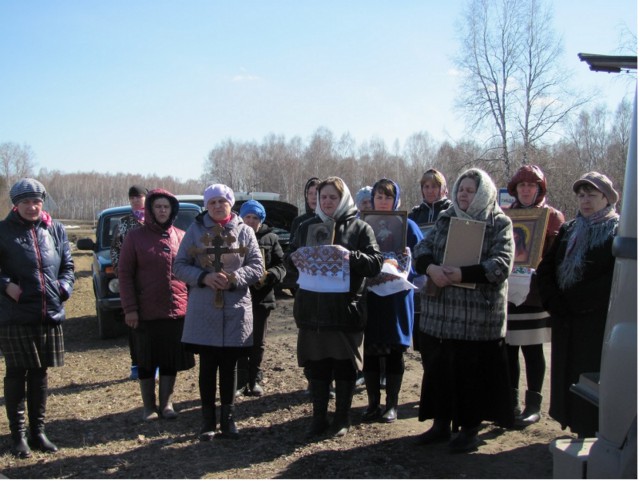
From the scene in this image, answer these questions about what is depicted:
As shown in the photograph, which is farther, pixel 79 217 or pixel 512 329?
pixel 79 217

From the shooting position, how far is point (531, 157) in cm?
Answer: 2812

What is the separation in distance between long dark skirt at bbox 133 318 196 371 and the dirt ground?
0.55 metres

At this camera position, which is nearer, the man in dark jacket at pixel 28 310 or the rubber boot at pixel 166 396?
the man in dark jacket at pixel 28 310

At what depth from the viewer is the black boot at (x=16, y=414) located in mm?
4594

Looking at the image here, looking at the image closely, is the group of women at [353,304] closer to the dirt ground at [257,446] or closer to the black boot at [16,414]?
the black boot at [16,414]

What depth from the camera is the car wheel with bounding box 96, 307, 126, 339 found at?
358 inches

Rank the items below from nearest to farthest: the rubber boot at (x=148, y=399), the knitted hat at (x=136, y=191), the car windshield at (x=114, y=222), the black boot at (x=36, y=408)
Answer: the black boot at (x=36, y=408)
the rubber boot at (x=148, y=399)
the knitted hat at (x=136, y=191)
the car windshield at (x=114, y=222)

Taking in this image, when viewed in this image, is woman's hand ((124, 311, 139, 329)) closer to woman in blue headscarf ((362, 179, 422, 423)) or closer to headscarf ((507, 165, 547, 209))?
woman in blue headscarf ((362, 179, 422, 423))

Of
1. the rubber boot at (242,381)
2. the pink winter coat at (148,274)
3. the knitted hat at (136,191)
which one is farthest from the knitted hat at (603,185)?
the knitted hat at (136,191)

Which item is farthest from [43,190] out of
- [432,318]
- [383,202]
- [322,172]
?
[322,172]

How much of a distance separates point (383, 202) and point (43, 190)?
281 cm

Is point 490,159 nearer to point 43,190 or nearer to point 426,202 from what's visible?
point 426,202

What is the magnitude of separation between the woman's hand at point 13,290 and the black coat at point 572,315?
3972mm

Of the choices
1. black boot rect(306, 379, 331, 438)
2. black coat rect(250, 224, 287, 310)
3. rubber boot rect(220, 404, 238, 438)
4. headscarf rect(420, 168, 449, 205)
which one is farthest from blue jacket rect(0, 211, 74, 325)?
headscarf rect(420, 168, 449, 205)
